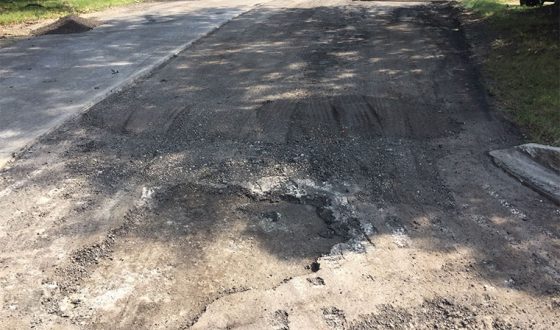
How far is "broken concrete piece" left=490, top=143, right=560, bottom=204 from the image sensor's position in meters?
5.10

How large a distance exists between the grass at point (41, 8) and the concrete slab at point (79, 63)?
1.43 metres

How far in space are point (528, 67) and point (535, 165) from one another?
417 centimetres

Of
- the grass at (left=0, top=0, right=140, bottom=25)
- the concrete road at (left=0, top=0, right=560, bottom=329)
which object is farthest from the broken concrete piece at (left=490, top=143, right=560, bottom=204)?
the grass at (left=0, top=0, right=140, bottom=25)

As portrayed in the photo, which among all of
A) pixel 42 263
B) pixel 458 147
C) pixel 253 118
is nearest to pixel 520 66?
pixel 458 147

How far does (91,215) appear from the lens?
4.55 m

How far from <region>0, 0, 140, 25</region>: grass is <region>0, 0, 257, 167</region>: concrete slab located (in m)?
1.43

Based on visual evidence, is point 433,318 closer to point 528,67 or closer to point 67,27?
point 528,67

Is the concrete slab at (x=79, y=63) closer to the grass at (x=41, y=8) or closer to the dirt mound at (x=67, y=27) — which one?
the dirt mound at (x=67, y=27)

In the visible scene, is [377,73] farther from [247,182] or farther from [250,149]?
[247,182]

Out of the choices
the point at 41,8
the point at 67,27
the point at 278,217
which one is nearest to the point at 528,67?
the point at 278,217

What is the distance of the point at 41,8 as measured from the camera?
16453mm

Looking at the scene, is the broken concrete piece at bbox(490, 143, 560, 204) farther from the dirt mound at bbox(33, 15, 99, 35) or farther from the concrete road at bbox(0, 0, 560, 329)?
the dirt mound at bbox(33, 15, 99, 35)

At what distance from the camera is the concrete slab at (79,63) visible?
22.6 feet

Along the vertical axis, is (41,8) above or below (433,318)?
above
